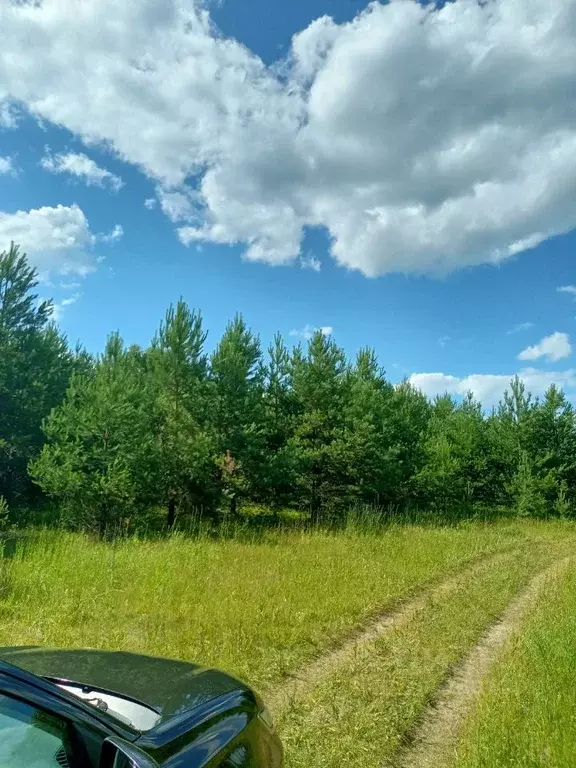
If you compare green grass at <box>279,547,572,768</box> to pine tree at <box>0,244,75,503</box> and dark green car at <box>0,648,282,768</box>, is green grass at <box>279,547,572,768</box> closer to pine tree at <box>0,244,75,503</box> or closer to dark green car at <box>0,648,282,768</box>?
dark green car at <box>0,648,282,768</box>

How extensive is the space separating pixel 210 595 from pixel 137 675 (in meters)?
5.51

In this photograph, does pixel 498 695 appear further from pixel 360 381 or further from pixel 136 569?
pixel 360 381

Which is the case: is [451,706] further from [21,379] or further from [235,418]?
[21,379]

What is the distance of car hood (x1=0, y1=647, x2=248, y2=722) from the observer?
2.40 metres

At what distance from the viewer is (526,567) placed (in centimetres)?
1238

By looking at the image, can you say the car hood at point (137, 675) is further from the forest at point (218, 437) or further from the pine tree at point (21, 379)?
the pine tree at point (21, 379)

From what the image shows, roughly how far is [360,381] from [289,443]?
238 inches

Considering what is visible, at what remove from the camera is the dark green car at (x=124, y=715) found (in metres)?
1.49

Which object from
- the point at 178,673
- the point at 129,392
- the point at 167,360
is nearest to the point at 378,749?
the point at 178,673

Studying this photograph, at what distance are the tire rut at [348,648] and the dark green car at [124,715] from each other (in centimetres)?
236

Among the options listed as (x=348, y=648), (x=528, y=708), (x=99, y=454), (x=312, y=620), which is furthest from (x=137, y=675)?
(x=99, y=454)

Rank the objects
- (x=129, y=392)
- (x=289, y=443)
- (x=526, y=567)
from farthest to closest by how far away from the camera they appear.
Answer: (x=289, y=443)
(x=129, y=392)
(x=526, y=567)

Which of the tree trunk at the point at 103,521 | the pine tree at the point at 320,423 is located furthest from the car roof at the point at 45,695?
the pine tree at the point at 320,423

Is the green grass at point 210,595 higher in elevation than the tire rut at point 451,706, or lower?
higher
